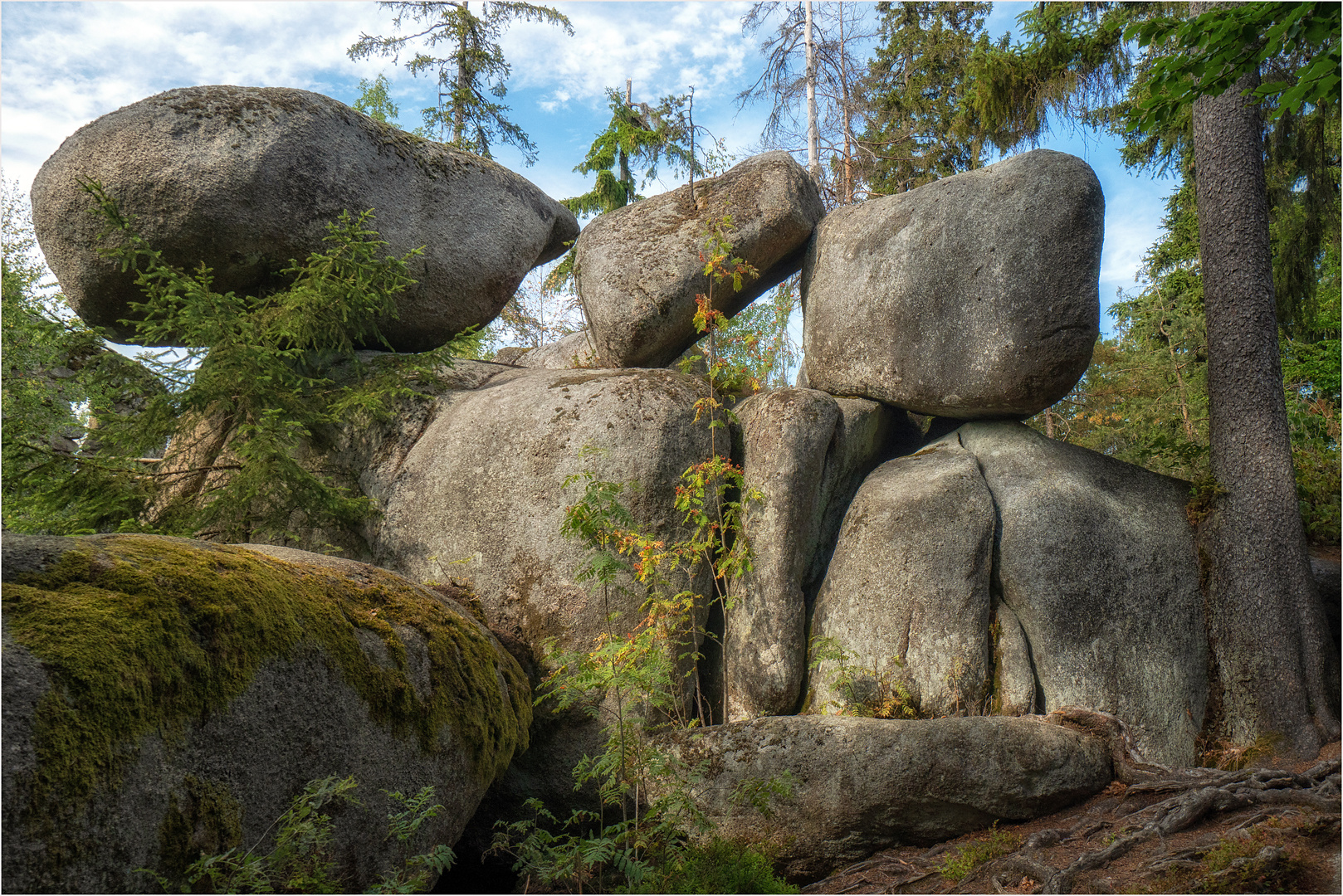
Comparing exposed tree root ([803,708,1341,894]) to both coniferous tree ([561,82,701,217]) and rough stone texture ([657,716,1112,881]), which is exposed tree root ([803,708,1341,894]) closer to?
rough stone texture ([657,716,1112,881])

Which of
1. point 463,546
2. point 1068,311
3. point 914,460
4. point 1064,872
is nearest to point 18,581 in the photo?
point 463,546

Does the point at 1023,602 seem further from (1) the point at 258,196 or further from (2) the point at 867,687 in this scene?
(1) the point at 258,196

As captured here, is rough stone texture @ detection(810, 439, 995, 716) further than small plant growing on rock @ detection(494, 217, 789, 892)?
Yes

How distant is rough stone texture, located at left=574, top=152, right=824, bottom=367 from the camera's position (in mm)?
9023

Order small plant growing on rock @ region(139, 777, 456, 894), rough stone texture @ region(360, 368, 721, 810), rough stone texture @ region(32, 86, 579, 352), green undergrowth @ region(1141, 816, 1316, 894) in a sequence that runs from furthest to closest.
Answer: rough stone texture @ region(32, 86, 579, 352), rough stone texture @ region(360, 368, 721, 810), green undergrowth @ region(1141, 816, 1316, 894), small plant growing on rock @ region(139, 777, 456, 894)

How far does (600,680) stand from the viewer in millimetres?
5414

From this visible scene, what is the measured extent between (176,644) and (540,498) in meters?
4.39

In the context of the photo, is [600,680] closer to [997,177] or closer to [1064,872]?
[1064,872]

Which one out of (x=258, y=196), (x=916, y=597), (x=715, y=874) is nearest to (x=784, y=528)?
(x=916, y=597)

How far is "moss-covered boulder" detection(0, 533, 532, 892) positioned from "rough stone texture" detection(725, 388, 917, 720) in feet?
9.55

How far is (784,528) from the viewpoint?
7.53 m

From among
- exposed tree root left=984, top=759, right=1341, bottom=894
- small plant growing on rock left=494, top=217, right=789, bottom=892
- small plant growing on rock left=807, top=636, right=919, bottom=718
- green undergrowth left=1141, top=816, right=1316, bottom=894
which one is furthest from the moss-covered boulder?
green undergrowth left=1141, top=816, right=1316, bottom=894

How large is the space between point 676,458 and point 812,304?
2.66 metres

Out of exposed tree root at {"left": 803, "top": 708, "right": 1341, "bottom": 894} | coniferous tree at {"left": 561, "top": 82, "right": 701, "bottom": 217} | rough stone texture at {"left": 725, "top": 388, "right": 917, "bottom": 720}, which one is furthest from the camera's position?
coniferous tree at {"left": 561, "top": 82, "right": 701, "bottom": 217}
